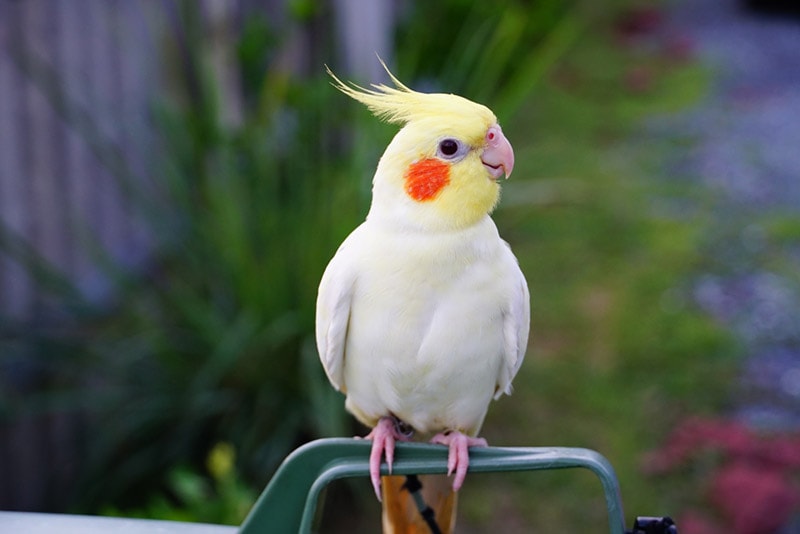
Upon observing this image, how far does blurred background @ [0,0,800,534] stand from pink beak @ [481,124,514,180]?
4.85ft

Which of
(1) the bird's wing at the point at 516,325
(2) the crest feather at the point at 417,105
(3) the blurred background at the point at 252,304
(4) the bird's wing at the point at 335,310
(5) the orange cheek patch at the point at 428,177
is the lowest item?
(3) the blurred background at the point at 252,304

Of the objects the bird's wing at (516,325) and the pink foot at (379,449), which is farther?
the bird's wing at (516,325)

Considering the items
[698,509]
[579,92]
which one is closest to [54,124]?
[698,509]

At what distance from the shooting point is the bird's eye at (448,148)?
124cm

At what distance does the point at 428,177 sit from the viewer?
126 cm

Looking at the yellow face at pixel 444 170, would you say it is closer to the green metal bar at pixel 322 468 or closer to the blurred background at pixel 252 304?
the green metal bar at pixel 322 468

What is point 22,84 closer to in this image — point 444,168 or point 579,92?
point 444,168

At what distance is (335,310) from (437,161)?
26 cm

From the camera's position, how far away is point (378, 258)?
130 centimetres

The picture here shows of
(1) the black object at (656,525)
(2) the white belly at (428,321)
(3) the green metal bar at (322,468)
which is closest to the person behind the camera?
(1) the black object at (656,525)

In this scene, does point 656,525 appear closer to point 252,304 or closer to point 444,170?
point 444,170

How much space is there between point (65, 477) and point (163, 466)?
0.32 m

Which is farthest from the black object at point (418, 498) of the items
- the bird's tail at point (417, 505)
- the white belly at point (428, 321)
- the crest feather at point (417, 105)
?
the crest feather at point (417, 105)

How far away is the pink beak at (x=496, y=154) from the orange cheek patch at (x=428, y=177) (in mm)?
54
